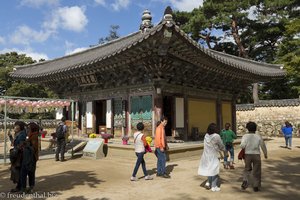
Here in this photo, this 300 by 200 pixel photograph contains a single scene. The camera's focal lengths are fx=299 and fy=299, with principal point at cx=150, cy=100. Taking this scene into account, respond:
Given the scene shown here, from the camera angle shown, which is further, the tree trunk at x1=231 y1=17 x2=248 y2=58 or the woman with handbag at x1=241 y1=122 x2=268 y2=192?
the tree trunk at x1=231 y1=17 x2=248 y2=58

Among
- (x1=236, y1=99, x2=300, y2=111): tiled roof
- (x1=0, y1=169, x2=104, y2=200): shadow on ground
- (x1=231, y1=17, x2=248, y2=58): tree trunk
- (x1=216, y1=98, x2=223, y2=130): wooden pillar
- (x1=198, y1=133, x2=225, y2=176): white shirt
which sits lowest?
(x1=0, y1=169, x2=104, y2=200): shadow on ground

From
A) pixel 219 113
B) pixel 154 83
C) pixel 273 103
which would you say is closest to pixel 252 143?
pixel 154 83

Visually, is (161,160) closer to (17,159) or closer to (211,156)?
(211,156)

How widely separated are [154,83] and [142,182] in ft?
18.6

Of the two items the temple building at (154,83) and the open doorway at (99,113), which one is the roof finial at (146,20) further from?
the open doorway at (99,113)

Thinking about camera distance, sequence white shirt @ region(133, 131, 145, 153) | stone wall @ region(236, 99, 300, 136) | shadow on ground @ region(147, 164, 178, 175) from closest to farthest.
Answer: white shirt @ region(133, 131, 145, 153) < shadow on ground @ region(147, 164, 178, 175) < stone wall @ region(236, 99, 300, 136)

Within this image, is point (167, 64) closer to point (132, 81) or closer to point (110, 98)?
point (132, 81)

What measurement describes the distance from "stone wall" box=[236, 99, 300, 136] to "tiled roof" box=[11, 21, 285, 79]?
237 inches

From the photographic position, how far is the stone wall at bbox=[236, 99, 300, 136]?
86.3ft

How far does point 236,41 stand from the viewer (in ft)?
111

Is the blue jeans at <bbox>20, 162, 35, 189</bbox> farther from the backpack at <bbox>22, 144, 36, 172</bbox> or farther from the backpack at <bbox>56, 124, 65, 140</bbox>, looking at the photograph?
the backpack at <bbox>56, 124, 65, 140</bbox>

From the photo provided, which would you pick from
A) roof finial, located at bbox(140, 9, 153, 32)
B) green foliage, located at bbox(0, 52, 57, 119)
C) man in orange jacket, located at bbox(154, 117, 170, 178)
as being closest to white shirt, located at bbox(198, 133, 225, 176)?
man in orange jacket, located at bbox(154, 117, 170, 178)

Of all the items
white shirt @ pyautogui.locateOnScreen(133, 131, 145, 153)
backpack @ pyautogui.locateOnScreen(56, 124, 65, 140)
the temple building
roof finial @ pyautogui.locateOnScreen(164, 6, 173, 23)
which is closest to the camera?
white shirt @ pyautogui.locateOnScreen(133, 131, 145, 153)

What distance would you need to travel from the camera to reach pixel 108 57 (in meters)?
12.0
